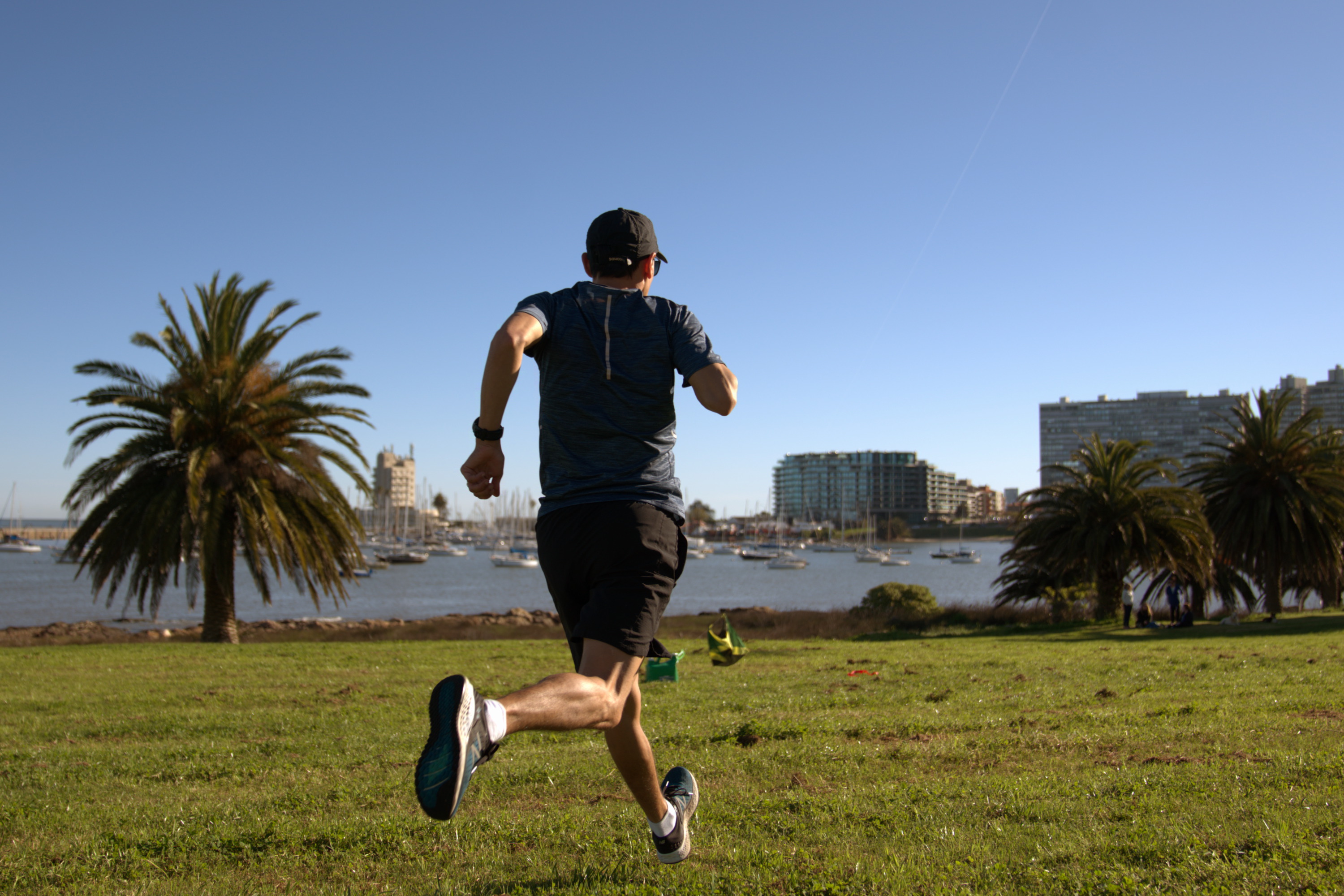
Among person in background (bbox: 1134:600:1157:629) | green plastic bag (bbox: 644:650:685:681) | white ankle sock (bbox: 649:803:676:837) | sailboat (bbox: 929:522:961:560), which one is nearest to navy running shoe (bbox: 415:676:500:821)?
white ankle sock (bbox: 649:803:676:837)

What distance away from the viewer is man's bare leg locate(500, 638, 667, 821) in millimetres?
2484

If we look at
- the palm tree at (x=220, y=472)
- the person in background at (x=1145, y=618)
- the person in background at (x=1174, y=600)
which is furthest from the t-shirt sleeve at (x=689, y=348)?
the person in background at (x=1174, y=600)

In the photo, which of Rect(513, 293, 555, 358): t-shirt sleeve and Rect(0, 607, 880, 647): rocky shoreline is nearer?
Rect(513, 293, 555, 358): t-shirt sleeve

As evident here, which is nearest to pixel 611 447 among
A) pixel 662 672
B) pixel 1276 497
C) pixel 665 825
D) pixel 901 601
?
pixel 665 825

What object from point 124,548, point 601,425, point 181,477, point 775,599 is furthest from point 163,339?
point 775,599

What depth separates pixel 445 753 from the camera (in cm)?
227

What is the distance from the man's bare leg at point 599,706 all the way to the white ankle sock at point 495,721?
15 millimetres

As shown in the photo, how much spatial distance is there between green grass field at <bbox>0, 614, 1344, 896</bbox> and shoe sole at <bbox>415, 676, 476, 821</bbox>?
53.6 inches

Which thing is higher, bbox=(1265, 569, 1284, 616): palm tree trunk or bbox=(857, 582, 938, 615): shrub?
bbox=(1265, 569, 1284, 616): palm tree trunk

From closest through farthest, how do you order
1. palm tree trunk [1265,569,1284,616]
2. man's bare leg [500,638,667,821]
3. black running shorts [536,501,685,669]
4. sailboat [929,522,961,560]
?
1. man's bare leg [500,638,667,821]
2. black running shorts [536,501,685,669]
3. palm tree trunk [1265,569,1284,616]
4. sailboat [929,522,961,560]

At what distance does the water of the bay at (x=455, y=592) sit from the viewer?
144ft

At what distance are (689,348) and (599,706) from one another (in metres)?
1.19

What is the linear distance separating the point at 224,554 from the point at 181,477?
2.07m

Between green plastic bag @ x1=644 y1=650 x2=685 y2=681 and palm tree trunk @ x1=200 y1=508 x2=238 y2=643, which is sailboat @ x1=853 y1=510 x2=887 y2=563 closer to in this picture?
palm tree trunk @ x1=200 y1=508 x2=238 y2=643
